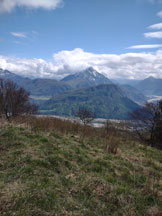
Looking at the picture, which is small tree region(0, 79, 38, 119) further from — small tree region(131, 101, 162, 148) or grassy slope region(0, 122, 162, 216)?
grassy slope region(0, 122, 162, 216)

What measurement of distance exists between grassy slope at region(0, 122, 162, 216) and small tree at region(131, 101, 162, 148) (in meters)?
16.6

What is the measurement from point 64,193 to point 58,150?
2.90 meters

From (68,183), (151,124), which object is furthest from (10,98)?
(68,183)

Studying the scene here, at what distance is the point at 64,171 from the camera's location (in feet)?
17.7

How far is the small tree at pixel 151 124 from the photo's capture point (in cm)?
2189

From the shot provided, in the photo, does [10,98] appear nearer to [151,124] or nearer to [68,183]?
[151,124]

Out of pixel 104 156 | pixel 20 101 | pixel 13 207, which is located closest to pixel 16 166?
pixel 13 207

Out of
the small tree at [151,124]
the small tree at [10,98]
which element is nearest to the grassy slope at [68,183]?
the small tree at [151,124]

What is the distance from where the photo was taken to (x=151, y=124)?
23547mm

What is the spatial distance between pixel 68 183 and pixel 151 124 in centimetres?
2241

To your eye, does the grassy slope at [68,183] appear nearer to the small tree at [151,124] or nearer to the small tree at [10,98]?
the small tree at [151,124]

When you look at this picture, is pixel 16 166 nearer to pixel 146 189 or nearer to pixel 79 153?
pixel 79 153

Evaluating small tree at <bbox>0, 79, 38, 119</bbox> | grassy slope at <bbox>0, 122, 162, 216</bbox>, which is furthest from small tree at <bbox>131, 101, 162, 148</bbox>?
small tree at <bbox>0, 79, 38, 119</bbox>

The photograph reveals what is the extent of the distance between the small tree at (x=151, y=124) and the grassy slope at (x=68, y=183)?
16610 mm
